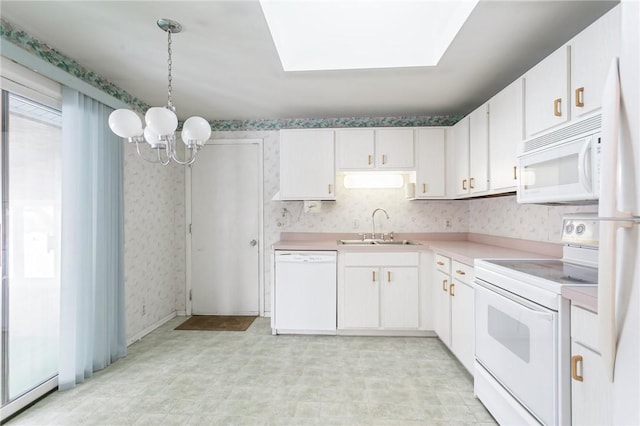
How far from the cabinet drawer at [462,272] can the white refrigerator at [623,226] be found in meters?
1.44

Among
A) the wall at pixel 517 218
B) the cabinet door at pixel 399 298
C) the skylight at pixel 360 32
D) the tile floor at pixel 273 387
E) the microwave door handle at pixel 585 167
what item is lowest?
the tile floor at pixel 273 387

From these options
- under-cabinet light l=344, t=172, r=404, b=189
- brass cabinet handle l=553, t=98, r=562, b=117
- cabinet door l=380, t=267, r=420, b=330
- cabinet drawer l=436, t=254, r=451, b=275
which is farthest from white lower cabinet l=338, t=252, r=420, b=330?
brass cabinet handle l=553, t=98, r=562, b=117

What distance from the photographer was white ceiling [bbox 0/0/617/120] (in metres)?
1.81

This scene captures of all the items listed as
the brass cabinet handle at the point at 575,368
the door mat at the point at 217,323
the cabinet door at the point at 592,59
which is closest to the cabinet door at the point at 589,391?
the brass cabinet handle at the point at 575,368

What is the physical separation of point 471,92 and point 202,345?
350 centimetres

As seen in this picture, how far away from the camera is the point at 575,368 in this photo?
1311 mm

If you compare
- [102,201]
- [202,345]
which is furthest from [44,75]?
[202,345]

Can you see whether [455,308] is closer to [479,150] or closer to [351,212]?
[479,150]

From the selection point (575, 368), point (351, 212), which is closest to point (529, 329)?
point (575, 368)

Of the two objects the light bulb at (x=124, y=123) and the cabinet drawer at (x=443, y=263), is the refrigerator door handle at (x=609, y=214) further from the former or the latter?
the light bulb at (x=124, y=123)

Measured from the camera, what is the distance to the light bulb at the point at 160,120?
5.41 feet

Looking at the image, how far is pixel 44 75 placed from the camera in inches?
81.5

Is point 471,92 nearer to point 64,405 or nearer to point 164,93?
→ point 164,93

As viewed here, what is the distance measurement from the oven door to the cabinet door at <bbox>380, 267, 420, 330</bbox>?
3.60ft
